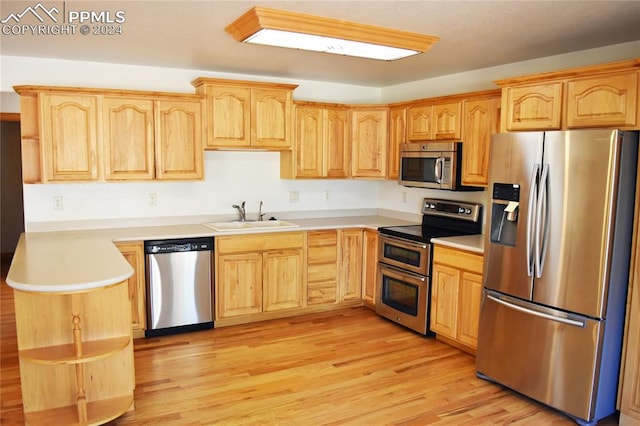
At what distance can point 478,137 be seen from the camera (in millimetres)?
4172

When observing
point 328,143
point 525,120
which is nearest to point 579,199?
point 525,120

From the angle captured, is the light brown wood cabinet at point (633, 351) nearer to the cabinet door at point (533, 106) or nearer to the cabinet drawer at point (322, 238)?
the cabinet door at point (533, 106)

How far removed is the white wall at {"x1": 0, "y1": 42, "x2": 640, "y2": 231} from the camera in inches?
166

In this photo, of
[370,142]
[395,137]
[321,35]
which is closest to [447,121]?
[395,137]

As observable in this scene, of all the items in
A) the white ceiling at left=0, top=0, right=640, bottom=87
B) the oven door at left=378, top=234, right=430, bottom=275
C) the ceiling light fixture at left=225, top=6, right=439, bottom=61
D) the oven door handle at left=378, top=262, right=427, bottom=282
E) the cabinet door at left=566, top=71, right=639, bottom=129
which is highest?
the white ceiling at left=0, top=0, right=640, bottom=87

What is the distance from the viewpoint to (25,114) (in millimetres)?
3977

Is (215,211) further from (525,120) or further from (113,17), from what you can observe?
(525,120)

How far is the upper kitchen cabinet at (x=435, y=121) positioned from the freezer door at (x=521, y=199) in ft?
3.31

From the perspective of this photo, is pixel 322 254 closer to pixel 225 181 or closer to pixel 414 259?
pixel 414 259

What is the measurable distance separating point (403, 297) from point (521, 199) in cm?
171

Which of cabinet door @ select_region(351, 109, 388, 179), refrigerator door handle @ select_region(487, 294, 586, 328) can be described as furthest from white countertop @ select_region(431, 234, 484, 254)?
cabinet door @ select_region(351, 109, 388, 179)

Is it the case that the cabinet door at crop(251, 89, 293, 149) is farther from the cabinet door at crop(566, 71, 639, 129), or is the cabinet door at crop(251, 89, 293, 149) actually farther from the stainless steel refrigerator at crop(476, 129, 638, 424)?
the cabinet door at crop(566, 71, 639, 129)

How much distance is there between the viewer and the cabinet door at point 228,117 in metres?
4.54

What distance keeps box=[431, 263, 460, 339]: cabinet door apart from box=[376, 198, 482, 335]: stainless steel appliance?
0.07 m
